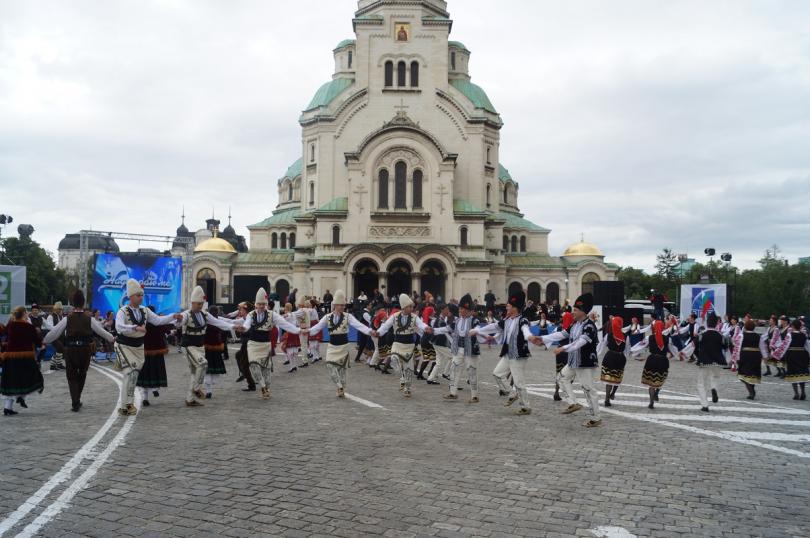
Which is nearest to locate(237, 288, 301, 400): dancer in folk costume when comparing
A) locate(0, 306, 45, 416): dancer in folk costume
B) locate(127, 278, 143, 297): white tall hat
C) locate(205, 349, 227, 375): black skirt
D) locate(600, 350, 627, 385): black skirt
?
locate(205, 349, 227, 375): black skirt

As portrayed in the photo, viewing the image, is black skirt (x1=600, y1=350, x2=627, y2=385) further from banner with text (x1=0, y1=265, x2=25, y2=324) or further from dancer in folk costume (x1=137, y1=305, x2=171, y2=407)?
banner with text (x1=0, y1=265, x2=25, y2=324)

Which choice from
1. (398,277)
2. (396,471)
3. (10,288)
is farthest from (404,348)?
(398,277)

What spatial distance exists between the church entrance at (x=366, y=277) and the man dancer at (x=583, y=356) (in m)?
35.1

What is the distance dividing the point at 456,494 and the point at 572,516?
1.23 metres

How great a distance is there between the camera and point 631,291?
9012 cm

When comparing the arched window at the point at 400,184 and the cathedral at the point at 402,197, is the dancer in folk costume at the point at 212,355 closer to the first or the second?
the cathedral at the point at 402,197

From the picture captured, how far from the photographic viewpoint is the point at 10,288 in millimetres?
20500

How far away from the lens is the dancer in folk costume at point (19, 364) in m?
11.2

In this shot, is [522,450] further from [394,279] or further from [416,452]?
[394,279]

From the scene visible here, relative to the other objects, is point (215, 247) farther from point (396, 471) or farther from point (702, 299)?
point (396, 471)

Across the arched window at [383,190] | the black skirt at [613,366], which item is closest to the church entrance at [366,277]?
the arched window at [383,190]

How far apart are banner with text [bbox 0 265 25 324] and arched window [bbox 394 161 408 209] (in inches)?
1135

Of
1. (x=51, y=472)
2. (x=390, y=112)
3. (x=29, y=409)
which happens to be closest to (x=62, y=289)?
(x=390, y=112)

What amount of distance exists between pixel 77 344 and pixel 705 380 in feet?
40.0
